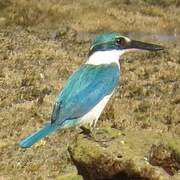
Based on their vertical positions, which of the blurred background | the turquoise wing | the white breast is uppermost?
the white breast

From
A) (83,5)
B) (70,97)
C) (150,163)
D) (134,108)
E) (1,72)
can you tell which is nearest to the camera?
(70,97)

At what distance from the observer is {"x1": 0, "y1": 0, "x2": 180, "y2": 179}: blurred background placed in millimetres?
10906

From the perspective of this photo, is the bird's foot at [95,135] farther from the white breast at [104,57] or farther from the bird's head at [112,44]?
the bird's head at [112,44]

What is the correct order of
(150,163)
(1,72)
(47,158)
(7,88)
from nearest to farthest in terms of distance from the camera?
(150,163)
(47,158)
(7,88)
(1,72)

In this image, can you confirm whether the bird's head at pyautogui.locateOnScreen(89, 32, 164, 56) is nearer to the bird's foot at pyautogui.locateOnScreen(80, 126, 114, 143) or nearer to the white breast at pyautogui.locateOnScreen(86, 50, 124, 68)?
the white breast at pyautogui.locateOnScreen(86, 50, 124, 68)

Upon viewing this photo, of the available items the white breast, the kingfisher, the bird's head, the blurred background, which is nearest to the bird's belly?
the kingfisher

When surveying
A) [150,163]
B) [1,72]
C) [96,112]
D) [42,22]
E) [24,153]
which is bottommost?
[42,22]

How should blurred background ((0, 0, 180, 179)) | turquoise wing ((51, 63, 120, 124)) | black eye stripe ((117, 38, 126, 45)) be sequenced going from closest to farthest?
1. turquoise wing ((51, 63, 120, 124))
2. black eye stripe ((117, 38, 126, 45))
3. blurred background ((0, 0, 180, 179))

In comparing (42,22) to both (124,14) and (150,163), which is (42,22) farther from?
(150,163)

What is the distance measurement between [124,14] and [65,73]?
14911 millimetres

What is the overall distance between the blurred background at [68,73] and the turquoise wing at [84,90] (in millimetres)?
1098

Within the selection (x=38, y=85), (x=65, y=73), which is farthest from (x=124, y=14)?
(x=38, y=85)

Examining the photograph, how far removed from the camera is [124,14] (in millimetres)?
33844

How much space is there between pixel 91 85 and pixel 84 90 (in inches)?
5.8
